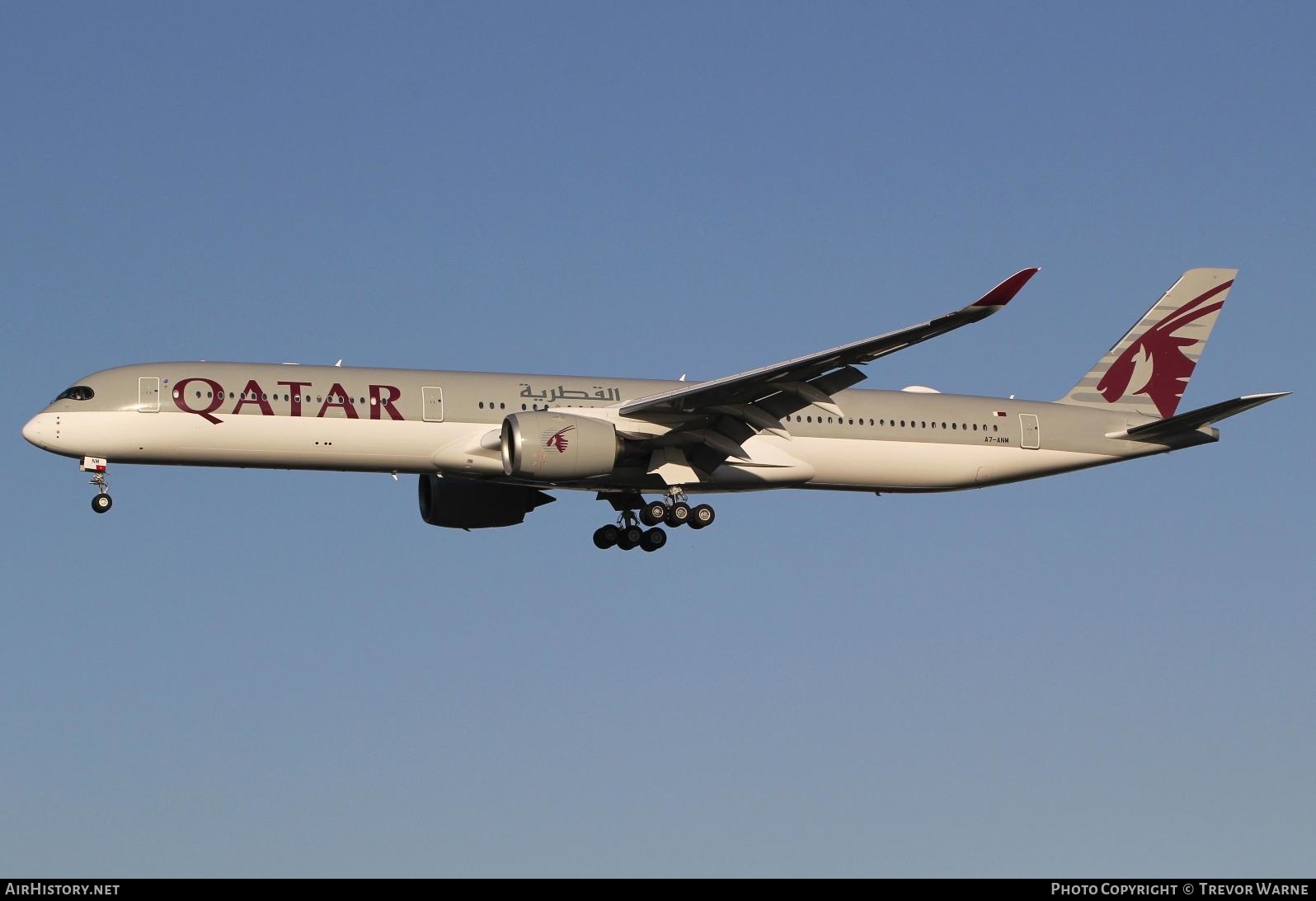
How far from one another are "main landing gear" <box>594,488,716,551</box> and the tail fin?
11.5 metres

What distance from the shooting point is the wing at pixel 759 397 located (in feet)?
129

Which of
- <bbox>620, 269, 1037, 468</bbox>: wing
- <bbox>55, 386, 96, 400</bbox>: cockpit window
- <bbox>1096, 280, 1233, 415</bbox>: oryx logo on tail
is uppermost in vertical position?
<bbox>1096, 280, 1233, 415</bbox>: oryx logo on tail

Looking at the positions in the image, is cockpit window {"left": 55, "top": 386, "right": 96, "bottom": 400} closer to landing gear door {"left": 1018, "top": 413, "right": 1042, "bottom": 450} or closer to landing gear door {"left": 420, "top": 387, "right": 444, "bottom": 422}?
landing gear door {"left": 420, "top": 387, "right": 444, "bottom": 422}

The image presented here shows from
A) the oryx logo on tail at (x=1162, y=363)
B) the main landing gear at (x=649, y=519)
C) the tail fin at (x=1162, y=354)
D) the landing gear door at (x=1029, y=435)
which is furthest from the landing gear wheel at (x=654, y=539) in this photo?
the oryx logo on tail at (x=1162, y=363)

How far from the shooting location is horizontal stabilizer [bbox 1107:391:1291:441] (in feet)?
139

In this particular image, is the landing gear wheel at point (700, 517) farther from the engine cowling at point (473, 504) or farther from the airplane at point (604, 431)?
the engine cowling at point (473, 504)

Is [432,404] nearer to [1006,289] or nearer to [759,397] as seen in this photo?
[759,397]

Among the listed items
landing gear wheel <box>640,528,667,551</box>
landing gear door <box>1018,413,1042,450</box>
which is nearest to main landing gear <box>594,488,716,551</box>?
landing gear wheel <box>640,528,667,551</box>

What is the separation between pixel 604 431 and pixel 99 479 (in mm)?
11472

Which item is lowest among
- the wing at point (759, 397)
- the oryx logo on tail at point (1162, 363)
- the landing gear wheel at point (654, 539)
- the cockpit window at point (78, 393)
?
the landing gear wheel at point (654, 539)

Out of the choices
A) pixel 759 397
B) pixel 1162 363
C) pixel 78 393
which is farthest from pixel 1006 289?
pixel 78 393

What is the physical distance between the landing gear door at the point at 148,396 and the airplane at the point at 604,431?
0.04m
